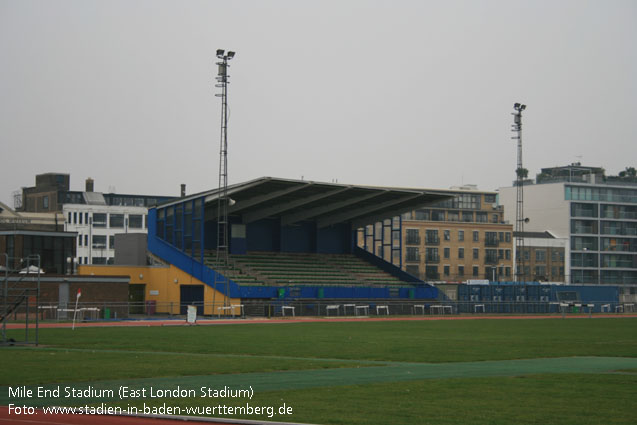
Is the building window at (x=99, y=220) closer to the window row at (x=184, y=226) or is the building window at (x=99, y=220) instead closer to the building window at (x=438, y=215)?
the building window at (x=438, y=215)

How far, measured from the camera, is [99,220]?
135250 mm

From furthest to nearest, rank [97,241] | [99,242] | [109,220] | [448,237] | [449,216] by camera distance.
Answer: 1. [449,216]
2. [109,220]
3. [99,242]
4. [97,241]
5. [448,237]

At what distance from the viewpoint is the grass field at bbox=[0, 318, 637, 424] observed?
15.9 m

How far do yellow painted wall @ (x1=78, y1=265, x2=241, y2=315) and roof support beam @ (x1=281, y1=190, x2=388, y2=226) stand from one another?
1241cm

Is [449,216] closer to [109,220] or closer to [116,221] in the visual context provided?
[116,221]

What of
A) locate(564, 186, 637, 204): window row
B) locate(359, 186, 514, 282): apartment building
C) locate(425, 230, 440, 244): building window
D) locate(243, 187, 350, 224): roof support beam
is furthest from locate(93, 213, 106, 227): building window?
locate(564, 186, 637, 204): window row

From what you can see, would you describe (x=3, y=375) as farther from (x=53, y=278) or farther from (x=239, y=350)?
(x=53, y=278)

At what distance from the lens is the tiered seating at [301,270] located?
238 feet

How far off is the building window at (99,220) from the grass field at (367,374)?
99.5 meters

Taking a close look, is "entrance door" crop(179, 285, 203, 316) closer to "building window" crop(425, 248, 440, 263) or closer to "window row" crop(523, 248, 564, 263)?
"building window" crop(425, 248, 440, 263)

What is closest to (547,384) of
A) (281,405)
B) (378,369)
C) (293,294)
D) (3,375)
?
(378,369)

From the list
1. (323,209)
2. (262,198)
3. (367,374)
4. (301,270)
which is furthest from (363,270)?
(367,374)

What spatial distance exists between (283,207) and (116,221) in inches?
2671

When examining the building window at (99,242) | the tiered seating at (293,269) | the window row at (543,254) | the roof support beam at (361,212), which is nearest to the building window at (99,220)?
the building window at (99,242)
